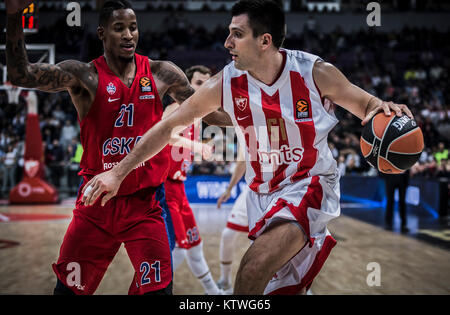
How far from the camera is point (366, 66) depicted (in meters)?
17.1

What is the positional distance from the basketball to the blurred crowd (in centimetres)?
730

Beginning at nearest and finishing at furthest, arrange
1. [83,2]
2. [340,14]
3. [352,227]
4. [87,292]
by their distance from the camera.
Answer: [87,292] < [352,227] < [83,2] < [340,14]

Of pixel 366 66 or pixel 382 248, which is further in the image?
pixel 366 66

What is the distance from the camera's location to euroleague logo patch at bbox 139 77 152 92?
2.47m

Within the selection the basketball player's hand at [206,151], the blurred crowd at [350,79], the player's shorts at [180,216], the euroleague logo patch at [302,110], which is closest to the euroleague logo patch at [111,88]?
the basketball player's hand at [206,151]

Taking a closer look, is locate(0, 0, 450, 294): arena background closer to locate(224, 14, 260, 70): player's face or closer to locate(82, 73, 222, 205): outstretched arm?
locate(82, 73, 222, 205): outstretched arm

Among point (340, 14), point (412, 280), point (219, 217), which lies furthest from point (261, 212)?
point (340, 14)

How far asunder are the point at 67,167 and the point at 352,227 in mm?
8219

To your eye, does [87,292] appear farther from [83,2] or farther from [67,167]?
[83,2]

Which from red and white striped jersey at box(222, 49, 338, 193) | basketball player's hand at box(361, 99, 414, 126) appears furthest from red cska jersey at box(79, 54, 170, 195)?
basketball player's hand at box(361, 99, 414, 126)

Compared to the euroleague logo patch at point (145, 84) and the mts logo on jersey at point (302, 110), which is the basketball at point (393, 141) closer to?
the mts logo on jersey at point (302, 110)

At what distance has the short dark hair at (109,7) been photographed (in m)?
2.44

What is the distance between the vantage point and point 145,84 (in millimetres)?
2482

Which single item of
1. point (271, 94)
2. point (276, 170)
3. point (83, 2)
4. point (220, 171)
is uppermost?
point (83, 2)
